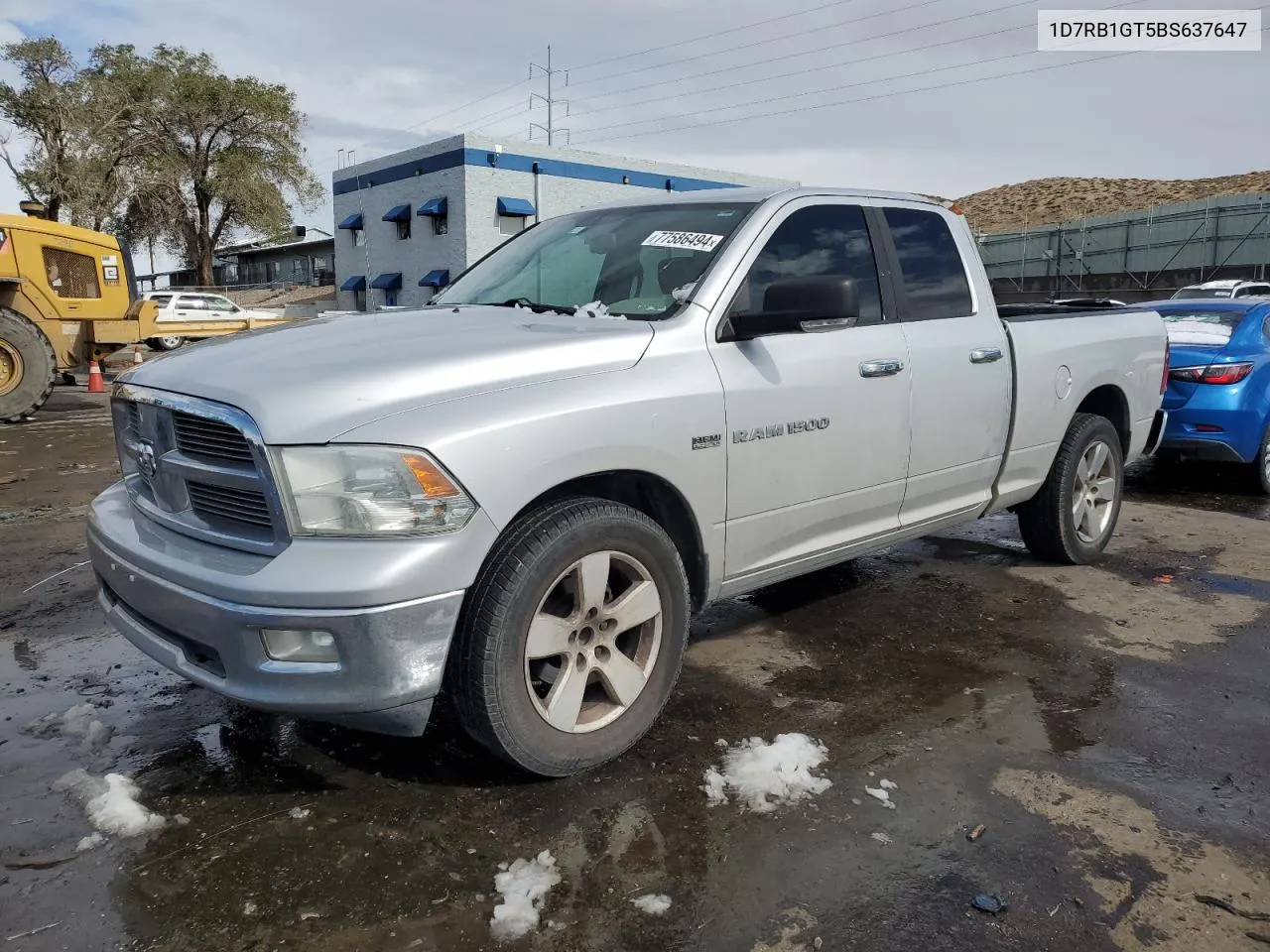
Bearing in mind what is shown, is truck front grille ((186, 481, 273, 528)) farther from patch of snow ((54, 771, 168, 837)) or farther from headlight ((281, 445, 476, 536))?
patch of snow ((54, 771, 168, 837))

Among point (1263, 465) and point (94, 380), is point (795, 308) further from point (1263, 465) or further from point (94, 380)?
point (94, 380)

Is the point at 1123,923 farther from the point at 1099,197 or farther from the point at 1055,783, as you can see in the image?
the point at 1099,197

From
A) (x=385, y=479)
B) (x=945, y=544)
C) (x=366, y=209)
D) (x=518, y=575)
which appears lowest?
(x=945, y=544)

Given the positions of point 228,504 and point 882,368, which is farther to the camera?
point 882,368

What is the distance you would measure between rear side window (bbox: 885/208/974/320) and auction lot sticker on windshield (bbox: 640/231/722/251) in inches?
42.4

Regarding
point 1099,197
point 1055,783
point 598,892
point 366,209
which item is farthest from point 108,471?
point 1099,197

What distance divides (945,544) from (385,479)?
442 centimetres

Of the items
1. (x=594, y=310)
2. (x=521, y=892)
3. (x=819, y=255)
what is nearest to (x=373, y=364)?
(x=594, y=310)

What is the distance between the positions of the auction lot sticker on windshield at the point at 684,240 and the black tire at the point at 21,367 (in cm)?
1093

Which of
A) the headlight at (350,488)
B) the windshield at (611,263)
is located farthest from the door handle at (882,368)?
the headlight at (350,488)

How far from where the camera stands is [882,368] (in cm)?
377

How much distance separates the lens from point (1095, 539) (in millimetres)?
5477

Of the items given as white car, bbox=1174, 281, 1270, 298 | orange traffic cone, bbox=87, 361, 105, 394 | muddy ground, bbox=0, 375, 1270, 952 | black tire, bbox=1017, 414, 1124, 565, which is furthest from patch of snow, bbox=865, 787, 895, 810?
white car, bbox=1174, 281, 1270, 298

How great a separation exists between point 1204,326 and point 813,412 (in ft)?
19.8
